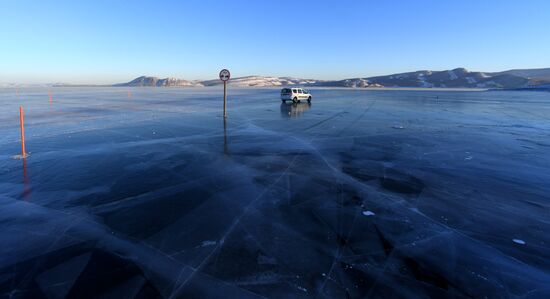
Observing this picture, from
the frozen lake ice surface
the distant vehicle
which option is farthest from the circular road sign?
the distant vehicle

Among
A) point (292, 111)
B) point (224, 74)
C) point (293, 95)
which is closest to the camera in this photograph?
point (224, 74)

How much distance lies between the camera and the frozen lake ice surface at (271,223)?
12.9 ft

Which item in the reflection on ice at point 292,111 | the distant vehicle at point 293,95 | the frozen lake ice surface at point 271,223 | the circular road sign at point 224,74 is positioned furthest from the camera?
the distant vehicle at point 293,95

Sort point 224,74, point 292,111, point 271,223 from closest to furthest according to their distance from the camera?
point 271,223 < point 224,74 < point 292,111

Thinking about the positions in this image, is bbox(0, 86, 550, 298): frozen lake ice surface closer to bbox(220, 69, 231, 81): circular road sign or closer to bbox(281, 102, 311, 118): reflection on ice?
bbox(220, 69, 231, 81): circular road sign

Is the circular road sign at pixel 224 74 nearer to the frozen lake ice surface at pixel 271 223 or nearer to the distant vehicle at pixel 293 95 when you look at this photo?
the frozen lake ice surface at pixel 271 223

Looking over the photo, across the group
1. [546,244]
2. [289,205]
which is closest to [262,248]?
Result: [289,205]

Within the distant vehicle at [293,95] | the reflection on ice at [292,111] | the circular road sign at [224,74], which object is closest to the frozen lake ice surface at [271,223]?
the circular road sign at [224,74]

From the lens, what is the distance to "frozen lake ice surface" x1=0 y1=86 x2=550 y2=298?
394cm

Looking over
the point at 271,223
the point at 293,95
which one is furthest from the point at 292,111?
the point at 271,223

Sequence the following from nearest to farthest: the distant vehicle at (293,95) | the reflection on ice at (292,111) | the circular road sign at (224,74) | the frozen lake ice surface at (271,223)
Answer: the frozen lake ice surface at (271,223), the circular road sign at (224,74), the reflection on ice at (292,111), the distant vehicle at (293,95)

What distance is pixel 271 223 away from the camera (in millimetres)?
5547

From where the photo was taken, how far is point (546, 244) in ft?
16.6

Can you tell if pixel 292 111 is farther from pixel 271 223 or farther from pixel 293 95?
pixel 271 223
